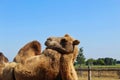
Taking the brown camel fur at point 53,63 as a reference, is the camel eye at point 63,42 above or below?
above

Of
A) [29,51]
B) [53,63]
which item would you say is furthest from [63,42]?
[29,51]

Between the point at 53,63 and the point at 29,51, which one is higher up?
the point at 29,51

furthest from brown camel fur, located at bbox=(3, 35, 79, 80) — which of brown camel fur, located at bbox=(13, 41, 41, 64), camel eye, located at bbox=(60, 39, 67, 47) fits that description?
brown camel fur, located at bbox=(13, 41, 41, 64)

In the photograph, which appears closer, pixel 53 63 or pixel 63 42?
pixel 53 63

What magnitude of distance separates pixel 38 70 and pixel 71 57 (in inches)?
23.0

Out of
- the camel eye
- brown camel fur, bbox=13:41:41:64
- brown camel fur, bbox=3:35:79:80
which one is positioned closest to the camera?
brown camel fur, bbox=3:35:79:80

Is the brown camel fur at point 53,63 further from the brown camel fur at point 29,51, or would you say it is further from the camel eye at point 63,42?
the brown camel fur at point 29,51

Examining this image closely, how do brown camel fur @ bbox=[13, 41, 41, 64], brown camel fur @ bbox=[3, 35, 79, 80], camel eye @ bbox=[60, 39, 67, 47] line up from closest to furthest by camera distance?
brown camel fur @ bbox=[3, 35, 79, 80], camel eye @ bbox=[60, 39, 67, 47], brown camel fur @ bbox=[13, 41, 41, 64]

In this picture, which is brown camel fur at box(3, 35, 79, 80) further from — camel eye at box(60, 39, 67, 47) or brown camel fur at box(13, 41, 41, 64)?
brown camel fur at box(13, 41, 41, 64)

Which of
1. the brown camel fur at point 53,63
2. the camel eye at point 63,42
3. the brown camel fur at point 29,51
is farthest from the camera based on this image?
the brown camel fur at point 29,51

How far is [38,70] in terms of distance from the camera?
5.43m

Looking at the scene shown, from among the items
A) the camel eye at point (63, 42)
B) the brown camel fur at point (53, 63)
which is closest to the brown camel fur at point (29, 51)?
the brown camel fur at point (53, 63)

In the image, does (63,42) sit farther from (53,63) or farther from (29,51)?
(29,51)

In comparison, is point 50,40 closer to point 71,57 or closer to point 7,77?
point 71,57
